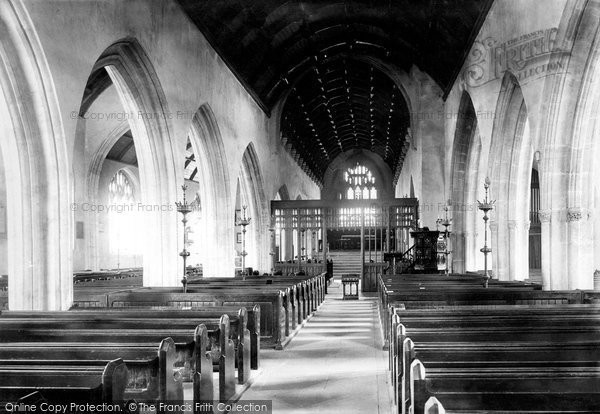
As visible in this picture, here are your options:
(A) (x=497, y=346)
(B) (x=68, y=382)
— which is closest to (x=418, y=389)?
(A) (x=497, y=346)

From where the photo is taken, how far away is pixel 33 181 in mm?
8000

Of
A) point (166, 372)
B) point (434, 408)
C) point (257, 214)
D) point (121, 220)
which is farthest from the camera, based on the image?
point (121, 220)

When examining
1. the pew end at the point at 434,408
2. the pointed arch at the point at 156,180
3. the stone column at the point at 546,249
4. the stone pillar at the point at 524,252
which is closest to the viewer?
the pew end at the point at 434,408

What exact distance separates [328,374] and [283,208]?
629 inches

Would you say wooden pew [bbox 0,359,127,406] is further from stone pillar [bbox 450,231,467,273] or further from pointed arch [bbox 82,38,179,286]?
stone pillar [bbox 450,231,467,273]

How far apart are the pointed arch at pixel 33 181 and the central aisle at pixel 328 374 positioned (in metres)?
3.01

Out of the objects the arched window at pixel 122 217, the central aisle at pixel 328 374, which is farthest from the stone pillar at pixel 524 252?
the arched window at pixel 122 217

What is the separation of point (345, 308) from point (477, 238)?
5.06 metres

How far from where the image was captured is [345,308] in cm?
1451

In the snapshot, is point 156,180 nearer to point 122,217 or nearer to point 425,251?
point 425,251

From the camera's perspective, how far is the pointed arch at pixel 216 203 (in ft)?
54.0

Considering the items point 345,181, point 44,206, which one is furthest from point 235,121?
point 345,181

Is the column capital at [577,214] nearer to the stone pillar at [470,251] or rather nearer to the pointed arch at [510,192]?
the pointed arch at [510,192]

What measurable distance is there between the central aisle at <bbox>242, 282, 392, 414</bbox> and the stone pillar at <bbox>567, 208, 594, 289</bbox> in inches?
129
